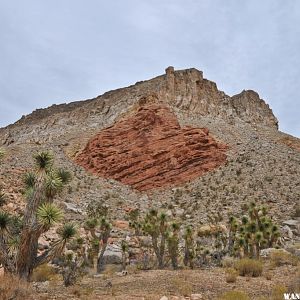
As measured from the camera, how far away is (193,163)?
49188 millimetres

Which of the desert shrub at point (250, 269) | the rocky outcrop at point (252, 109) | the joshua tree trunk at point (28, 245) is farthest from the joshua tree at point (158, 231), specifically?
the rocky outcrop at point (252, 109)

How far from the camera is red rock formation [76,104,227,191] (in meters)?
48.3

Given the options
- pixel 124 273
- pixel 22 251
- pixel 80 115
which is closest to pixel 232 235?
pixel 124 273

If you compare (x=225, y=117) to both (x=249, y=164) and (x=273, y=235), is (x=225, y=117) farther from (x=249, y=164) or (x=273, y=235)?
(x=273, y=235)

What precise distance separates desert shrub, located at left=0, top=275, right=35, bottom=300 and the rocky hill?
2031 centimetres

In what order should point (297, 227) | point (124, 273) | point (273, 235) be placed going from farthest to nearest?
point (297, 227)
point (273, 235)
point (124, 273)

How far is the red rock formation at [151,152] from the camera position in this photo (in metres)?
48.3

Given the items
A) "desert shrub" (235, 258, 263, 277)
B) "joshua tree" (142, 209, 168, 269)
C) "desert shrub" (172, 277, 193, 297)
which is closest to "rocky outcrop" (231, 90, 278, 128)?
"joshua tree" (142, 209, 168, 269)

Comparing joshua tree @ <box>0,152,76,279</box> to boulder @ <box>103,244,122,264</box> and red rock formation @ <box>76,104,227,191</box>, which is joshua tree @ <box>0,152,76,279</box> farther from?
red rock formation @ <box>76,104,227,191</box>

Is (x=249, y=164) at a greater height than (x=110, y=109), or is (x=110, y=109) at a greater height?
(x=110, y=109)

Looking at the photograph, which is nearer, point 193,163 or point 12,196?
point 12,196

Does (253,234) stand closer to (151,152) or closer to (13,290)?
(13,290)

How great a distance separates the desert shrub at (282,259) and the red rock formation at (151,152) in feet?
83.2

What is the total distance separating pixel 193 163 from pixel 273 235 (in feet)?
79.2
